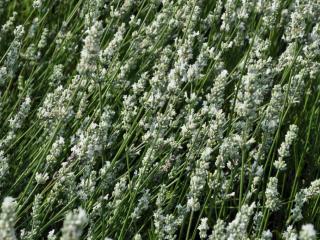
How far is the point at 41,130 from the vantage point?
3.03 m

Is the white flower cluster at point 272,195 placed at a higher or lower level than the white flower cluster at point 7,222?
higher

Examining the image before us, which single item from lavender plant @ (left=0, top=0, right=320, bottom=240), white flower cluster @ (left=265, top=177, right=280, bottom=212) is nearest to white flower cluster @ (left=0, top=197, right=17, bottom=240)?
lavender plant @ (left=0, top=0, right=320, bottom=240)

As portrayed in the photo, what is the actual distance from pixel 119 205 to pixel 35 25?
1.23 metres

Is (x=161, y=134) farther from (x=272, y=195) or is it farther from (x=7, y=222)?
(x=7, y=222)

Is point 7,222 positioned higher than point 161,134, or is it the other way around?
point 161,134

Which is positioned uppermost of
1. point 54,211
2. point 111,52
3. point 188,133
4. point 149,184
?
point 111,52

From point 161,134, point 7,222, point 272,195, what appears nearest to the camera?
point 7,222

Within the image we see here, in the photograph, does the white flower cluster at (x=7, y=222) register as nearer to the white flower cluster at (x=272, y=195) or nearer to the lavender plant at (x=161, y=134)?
the lavender plant at (x=161, y=134)

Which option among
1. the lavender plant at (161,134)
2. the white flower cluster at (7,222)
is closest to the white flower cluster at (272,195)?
the lavender plant at (161,134)

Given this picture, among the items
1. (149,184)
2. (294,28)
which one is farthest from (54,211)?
(294,28)

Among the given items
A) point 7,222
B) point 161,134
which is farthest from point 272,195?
point 7,222

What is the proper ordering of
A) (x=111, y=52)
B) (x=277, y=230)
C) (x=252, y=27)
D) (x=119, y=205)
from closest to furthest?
1. (x=119, y=205)
2. (x=111, y=52)
3. (x=277, y=230)
4. (x=252, y=27)

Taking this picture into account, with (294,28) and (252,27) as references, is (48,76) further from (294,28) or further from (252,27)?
(294,28)

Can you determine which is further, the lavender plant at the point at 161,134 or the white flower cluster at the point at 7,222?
the lavender plant at the point at 161,134
